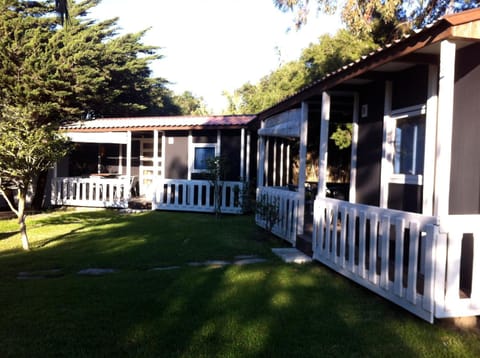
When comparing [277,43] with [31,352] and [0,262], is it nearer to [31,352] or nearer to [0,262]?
[0,262]

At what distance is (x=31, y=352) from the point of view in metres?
2.99

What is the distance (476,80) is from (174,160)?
34.1 ft

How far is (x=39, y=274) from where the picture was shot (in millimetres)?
5164

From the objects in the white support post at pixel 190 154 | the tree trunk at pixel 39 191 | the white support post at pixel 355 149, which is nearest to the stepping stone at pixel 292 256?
the white support post at pixel 355 149

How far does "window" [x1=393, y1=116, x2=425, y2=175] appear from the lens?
495 cm

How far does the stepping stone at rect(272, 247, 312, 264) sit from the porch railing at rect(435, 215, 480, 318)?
2596mm

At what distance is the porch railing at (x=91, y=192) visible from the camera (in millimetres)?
12570

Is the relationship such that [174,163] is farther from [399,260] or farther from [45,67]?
[399,260]

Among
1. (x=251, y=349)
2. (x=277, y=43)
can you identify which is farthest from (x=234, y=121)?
(x=277, y=43)

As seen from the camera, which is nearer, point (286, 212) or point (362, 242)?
point (362, 242)

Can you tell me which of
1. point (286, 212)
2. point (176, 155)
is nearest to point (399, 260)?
point (286, 212)

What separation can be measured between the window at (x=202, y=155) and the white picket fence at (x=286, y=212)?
5.00 meters

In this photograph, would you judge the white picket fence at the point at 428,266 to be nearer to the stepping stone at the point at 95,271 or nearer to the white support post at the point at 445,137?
the white support post at the point at 445,137

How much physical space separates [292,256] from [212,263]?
1225 mm
